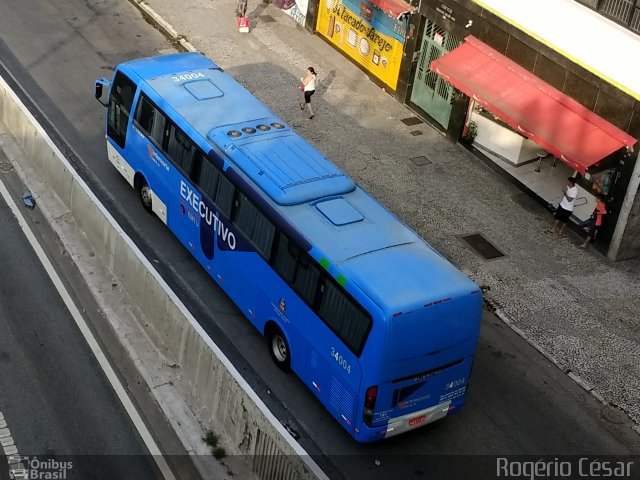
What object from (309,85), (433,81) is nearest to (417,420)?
(309,85)

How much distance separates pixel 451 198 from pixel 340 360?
913 centimetres

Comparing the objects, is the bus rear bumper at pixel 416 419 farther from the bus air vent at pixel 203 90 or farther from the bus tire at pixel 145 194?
the bus tire at pixel 145 194

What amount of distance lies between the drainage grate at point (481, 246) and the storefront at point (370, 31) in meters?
7.51

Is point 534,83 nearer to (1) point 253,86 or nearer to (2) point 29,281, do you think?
(1) point 253,86

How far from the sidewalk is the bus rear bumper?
356cm

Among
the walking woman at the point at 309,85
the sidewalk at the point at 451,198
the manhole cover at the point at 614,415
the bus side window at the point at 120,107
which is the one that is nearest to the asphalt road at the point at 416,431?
the manhole cover at the point at 614,415

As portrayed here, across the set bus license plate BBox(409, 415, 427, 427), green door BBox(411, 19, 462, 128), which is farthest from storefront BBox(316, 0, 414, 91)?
bus license plate BBox(409, 415, 427, 427)

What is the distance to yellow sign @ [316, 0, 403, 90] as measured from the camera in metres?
27.0

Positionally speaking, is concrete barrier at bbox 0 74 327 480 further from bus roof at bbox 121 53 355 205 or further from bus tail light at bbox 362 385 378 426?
bus roof at bbox 121 53 355 205

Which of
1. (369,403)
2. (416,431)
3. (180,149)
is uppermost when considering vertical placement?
(180,149)

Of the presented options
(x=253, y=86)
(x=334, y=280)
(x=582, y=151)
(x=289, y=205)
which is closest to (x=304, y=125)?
Result: (x=253, y=86)

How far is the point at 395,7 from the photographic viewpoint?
83.8 feet

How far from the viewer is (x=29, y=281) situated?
59.3ft

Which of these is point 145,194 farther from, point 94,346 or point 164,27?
point 164,27
